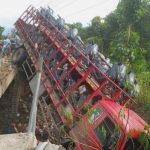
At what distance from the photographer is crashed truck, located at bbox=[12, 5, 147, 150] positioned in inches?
169

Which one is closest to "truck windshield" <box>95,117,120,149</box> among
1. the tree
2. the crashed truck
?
the crashed truck

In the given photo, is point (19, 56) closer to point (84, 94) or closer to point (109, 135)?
point (84, 94)

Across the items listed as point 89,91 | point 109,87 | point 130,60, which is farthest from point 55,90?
point 130,60

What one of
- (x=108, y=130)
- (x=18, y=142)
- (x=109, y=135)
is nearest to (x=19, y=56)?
(x=108, y=130)

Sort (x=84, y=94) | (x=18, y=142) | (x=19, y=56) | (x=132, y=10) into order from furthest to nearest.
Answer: (x=132, y=10) < (x=19, y=56) < (x=84, y=94) < (x=18, y=142)

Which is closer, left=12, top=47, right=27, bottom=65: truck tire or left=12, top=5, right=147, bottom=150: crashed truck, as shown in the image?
left=12, top=5, right=147, bottom=150: crashed truck

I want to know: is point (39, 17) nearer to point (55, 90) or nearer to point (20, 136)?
point (55, 90)

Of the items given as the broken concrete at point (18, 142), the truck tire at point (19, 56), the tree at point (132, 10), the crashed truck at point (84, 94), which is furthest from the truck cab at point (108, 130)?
the tree at point (132, 10)

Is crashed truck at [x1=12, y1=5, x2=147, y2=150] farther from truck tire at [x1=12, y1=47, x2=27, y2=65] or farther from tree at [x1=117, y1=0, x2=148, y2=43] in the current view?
tree at [x1=117, y1=0, x2=148, y2=43]

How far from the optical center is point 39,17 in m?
10.8

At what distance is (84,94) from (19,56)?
185 inches

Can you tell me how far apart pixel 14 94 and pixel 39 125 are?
2741 millimetres

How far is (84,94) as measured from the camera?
19.8ft

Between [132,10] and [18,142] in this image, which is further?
[132,10]
